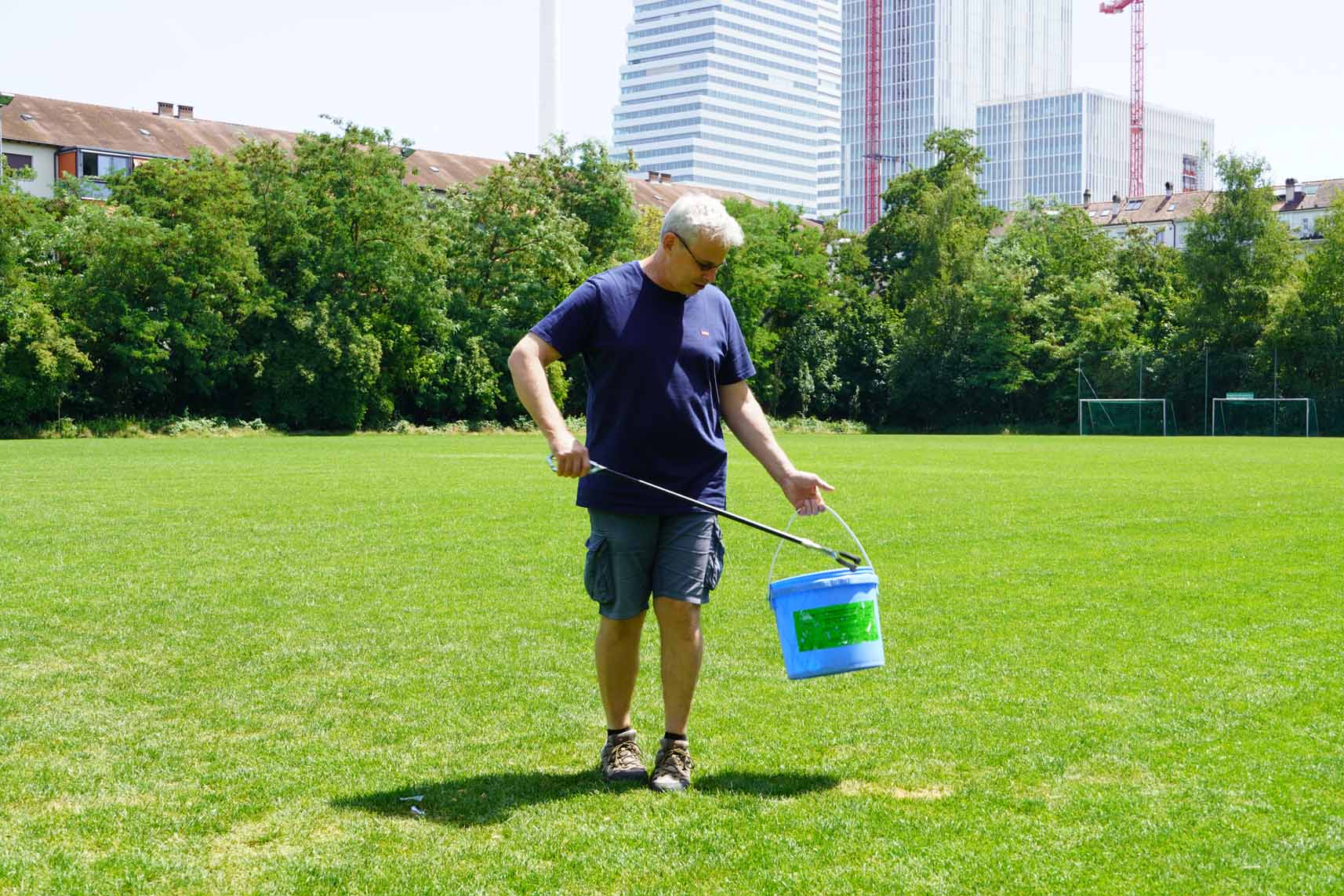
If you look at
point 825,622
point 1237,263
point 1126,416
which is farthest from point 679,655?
point 1237,263

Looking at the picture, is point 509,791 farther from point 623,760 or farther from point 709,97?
point 709,97

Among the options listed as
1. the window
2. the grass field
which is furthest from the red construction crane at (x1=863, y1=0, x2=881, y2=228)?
the grass field

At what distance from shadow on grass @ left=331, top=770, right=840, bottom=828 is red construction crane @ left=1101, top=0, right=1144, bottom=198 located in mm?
146160

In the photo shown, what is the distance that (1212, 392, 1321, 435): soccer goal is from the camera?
2152 inches

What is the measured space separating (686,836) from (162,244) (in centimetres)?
4672

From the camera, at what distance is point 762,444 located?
5234 millimetres

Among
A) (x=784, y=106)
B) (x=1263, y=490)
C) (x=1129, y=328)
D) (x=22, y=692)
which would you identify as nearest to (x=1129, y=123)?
(x=784, y=106)

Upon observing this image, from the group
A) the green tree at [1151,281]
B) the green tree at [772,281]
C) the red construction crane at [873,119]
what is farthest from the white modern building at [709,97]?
the green tree at [772,281]

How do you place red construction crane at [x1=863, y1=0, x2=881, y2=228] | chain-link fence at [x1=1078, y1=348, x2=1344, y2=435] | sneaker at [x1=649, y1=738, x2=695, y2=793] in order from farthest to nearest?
red construction crane at [x1=863, y1=0, x2=881, y2=228] → chain-link fence at [x1=1078, y1=348, x2=1344, y2=435] → sneaker at [x1=649, y1=738, x2=695, y2=793]

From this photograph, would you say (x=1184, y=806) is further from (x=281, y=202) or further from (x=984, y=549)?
(x=281, y=202)

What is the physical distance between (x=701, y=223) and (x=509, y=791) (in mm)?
2165

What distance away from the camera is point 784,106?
19938 centimetres

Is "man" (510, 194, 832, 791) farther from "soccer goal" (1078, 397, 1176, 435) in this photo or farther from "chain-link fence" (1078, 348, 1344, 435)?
"soccer goal" (1078, 397, 1176, 435)

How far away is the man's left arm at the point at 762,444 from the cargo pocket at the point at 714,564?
33 cm
